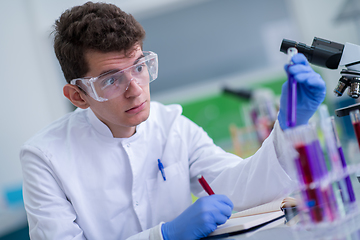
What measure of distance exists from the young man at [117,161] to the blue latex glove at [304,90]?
0.16 metres

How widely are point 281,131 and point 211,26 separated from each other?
3761mm

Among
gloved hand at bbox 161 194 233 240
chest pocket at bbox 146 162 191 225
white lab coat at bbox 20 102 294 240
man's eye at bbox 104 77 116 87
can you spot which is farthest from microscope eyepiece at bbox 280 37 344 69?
chest pocket at bbox 146 162 191 225

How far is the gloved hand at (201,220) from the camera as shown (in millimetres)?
1116

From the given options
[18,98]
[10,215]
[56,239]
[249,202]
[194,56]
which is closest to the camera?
[56,239]

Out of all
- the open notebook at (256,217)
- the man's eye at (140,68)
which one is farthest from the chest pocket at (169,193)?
the man's eye at (140,68)

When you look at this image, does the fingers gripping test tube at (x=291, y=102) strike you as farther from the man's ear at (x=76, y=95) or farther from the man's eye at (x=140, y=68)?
the man's ear at (x=76, y=95)

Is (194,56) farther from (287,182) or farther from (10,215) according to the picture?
(287,182)

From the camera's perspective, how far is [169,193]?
162cm

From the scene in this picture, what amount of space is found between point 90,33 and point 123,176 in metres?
0.67

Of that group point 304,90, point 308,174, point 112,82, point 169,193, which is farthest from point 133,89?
point 308,174

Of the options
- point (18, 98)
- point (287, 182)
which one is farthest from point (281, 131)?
point (18, 98)

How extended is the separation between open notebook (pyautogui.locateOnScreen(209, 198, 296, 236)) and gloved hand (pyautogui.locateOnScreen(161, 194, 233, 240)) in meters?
0.03

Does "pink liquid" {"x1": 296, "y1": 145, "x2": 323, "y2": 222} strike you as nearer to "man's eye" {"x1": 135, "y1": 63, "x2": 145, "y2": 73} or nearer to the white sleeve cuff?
the white sleeve cuff

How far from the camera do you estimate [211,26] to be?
4691mm
